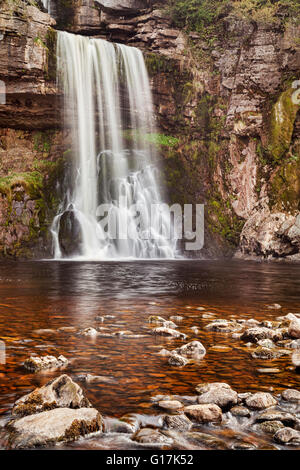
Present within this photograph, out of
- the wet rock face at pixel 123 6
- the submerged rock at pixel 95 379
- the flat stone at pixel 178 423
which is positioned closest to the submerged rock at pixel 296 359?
the flat stone at pixel 178 423

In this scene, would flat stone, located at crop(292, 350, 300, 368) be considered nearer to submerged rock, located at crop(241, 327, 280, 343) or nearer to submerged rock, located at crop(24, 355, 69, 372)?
submerged rock, located at crop(241, 327, 280, 343)

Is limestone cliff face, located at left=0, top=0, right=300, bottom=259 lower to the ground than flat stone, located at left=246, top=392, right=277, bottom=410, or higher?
higher

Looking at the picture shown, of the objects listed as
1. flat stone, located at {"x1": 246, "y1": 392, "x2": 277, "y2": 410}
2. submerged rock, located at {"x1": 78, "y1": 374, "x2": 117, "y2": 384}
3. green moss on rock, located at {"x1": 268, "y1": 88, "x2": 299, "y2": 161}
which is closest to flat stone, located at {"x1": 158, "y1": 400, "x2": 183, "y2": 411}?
flat stone, located at {"x1": 246, "y1": 392, "x2": 277, "y2": 410}

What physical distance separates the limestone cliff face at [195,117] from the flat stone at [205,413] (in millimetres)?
17911

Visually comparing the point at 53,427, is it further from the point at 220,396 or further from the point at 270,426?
the point at 270,426

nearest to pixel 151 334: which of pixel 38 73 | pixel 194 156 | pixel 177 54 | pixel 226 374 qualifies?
pixel 226 374

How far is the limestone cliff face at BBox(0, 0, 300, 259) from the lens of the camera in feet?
66.7

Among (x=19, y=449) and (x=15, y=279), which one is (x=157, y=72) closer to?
(x=15, y=279)

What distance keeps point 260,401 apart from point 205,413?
0.47 metres

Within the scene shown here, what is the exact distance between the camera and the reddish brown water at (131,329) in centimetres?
356

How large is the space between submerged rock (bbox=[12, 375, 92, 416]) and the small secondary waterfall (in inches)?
685

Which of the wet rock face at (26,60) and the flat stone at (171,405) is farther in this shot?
the wet rock face at (26,60)

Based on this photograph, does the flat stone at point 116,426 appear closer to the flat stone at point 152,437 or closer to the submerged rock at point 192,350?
the flat stone at point 152,437

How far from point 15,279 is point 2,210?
9749 millimetres
